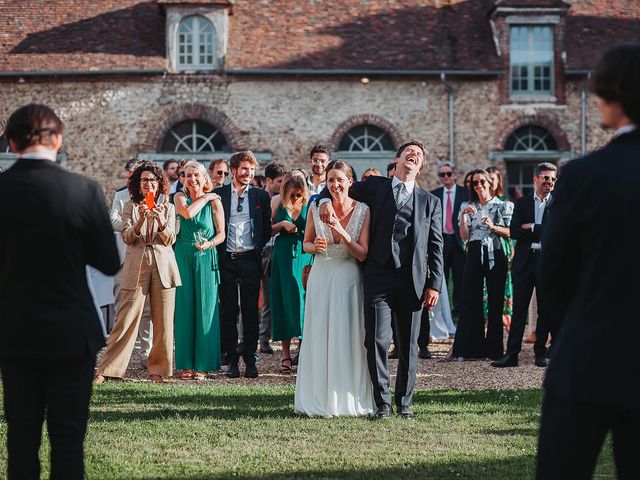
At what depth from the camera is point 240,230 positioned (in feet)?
33.4

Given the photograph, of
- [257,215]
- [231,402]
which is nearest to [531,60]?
[257,215]

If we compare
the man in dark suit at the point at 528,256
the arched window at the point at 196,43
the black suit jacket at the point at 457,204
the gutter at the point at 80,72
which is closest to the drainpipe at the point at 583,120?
the arched window at the point at 196,43

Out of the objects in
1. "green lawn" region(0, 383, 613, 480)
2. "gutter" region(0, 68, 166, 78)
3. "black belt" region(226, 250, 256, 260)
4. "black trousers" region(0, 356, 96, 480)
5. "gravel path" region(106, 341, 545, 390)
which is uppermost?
"gutter" region(0, 68, 166, 78)

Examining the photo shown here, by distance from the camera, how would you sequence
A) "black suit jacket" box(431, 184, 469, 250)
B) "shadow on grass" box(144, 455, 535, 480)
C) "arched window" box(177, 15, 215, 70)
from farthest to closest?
"arched window" box(177, 15, 215, 70), "black suit jacket" box(431, 184, 469, 250), "shadow on grass" box(144, 455, 535, 480)

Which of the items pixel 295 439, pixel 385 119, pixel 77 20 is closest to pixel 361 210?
pixel 295 439

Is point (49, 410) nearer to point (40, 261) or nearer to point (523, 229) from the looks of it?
point (40, 261)

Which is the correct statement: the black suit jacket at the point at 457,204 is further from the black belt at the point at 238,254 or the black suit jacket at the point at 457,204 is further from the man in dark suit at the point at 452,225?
the black belt at the point at 238,254

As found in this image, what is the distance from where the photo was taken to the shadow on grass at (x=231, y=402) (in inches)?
305

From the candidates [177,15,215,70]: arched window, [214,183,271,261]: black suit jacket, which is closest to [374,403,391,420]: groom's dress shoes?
[214,183,271,261]: black suit jacket

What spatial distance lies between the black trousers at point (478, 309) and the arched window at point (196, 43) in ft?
57.4

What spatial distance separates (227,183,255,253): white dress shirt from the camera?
10180 mm

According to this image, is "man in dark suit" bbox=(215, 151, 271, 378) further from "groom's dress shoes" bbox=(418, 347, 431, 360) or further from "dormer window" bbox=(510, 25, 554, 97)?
"dormer window" bbox=(510, 25, 554, 97)

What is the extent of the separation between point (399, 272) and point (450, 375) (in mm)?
3042

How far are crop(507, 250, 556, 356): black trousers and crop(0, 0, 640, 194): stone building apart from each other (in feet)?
53.2
